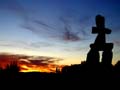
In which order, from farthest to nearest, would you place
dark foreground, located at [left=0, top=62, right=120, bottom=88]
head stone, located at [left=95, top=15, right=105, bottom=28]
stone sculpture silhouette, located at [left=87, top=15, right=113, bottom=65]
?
head stone, located at [left=95, top=15, right=105, bottom=28], stone sculpture silhouette, located at [left=87, top=15, right=113, bottom=65], dark foreground, located at [left=0, top=62, right=120, bottom=88]

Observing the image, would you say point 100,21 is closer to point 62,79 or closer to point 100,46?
point 100,46

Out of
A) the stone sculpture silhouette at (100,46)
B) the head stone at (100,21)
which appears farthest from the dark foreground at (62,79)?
the head stone at (100,21)

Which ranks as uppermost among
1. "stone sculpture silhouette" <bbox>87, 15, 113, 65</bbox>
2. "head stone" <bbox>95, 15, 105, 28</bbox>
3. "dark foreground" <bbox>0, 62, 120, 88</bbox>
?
"head stone" <bbox>95, 15, 105, 28</bbox>

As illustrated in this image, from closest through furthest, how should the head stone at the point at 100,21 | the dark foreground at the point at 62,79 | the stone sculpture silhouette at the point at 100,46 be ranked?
the dark foreground at the point at 62,79 < the stone sculpture silhouette at the point at 100,46 < the head stone at the point at 100,21

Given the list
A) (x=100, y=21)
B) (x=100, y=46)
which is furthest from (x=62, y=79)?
(x=100, y=21)

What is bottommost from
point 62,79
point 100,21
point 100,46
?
point 62,79

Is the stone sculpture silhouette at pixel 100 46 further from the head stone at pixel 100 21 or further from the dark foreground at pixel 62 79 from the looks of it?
the dark foreground at pixel 62 79

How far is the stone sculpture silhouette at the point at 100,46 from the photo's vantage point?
24.2 meters

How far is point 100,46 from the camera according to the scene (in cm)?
2461

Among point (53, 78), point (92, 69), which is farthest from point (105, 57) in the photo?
point (53, 78)

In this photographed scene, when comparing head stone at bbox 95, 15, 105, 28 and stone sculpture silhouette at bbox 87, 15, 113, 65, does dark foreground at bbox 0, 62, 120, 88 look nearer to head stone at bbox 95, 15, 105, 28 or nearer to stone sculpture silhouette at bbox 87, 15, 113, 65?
stone sculpture silhouette at bbox 87, 15, 113, 65

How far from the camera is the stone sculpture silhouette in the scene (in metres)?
24.2

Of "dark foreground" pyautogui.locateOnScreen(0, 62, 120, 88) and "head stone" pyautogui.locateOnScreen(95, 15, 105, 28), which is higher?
"head stone" pyautogui.locateOnScreen(95, 15, 105, 28)

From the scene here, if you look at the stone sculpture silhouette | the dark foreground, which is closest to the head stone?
the stone sculpture silhouette
